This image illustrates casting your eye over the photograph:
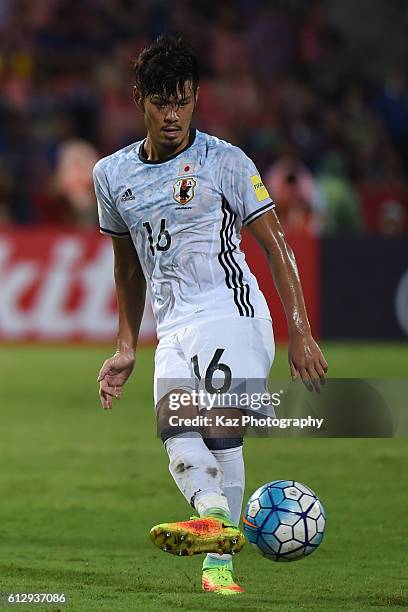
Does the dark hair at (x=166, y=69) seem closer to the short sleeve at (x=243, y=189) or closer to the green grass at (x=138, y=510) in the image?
the short sleeve at (x=243, y=189)

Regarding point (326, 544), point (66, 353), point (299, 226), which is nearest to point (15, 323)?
point (66, 353)

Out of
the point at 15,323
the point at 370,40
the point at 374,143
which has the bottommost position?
the point at 15,323

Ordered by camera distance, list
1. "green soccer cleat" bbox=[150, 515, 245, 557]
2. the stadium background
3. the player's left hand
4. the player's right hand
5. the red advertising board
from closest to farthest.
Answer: "green soccer cleat" bbox=[150, 515, 245, 557]
the player's left hand
the player's right hand
the stadium background
the red advertising board

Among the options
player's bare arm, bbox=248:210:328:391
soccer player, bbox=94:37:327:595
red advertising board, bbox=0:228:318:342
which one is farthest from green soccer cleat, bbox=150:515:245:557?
red advertising board, bbox=0:228:318:342

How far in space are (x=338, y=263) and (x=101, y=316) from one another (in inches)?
111

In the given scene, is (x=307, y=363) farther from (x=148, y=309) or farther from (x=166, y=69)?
(x=148, y=309)

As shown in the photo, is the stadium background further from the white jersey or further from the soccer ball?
the white jersey

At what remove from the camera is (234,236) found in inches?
211

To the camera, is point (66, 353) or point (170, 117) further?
point (66, 353)

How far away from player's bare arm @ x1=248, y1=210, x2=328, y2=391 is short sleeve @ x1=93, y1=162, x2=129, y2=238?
0.56 m

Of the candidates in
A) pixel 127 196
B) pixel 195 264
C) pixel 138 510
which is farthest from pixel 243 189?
pixel 138 510

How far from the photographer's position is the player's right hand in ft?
17.9

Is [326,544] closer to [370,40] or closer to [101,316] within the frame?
[101,316]

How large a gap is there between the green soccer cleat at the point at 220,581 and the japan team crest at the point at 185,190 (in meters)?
1.41
